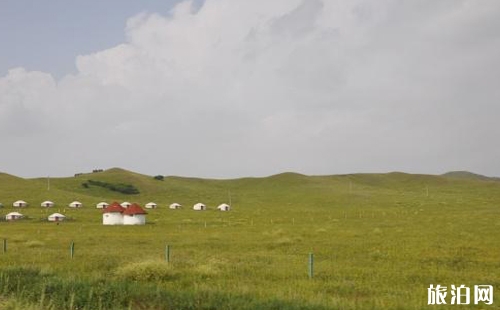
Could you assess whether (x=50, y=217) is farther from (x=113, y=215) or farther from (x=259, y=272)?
(x=259, y=272)

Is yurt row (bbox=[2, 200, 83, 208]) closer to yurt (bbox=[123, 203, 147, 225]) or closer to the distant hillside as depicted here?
the distant hillside

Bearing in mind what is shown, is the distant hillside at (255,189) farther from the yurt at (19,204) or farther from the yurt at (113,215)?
the yurt at (113,215)

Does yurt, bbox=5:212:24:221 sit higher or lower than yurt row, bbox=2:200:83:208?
lower

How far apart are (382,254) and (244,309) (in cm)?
1662

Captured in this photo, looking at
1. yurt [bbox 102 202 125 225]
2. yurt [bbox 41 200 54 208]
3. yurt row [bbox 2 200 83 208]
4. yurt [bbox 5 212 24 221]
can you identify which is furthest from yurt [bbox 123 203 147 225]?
yurt [bbox 41 200 54 208]

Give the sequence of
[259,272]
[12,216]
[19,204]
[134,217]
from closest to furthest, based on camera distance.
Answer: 1. [259,272]
2. [134,217]
3. [12,216]
4. [19,204]

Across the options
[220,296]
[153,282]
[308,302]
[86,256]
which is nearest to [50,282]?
[153,282]

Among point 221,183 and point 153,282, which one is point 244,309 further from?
point 221,183

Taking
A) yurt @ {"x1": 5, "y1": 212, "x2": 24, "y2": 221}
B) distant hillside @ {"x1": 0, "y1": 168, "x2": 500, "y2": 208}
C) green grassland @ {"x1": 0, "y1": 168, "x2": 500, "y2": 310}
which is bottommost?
yurt @ {"x1": 5, "y1": 212, "x2": 24, "y2": 221}

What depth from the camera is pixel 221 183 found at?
181000 mm

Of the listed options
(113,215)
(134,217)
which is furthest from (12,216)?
(134,217)

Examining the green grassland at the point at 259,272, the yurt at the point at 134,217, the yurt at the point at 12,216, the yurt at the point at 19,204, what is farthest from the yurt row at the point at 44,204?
the green grassland at the point at 259,272

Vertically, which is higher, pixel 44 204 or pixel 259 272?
pixel 44 204

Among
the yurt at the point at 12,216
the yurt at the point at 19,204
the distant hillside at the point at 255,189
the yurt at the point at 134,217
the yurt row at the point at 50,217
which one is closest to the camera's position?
the yurt at the point at 134,217
